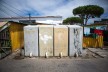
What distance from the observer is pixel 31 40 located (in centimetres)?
1019

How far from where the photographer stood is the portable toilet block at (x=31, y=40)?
10172 mm

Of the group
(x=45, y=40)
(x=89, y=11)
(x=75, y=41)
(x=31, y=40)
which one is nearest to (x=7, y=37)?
(x=31, y=40)

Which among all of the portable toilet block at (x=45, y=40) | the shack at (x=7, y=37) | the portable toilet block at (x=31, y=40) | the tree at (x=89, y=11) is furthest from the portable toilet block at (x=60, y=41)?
the tree at (x=89, y=11)

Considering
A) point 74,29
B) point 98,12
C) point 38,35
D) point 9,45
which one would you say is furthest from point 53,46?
point 98,12

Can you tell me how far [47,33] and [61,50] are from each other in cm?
163

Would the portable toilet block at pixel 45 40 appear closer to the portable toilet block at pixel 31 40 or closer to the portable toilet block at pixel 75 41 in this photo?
the portable toilet block at pixel 31 40

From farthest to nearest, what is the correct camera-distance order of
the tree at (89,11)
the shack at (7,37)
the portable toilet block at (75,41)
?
the tree at (89,11) → the portable toilet block at (75,41) → the shack at (7,37)

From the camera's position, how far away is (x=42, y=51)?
10227 mm

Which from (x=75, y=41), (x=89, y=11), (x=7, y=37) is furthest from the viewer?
(x=89, y=11)

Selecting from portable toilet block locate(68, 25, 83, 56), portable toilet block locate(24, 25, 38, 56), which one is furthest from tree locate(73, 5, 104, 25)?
portable toilet block locate(24, 25, 38, 56)

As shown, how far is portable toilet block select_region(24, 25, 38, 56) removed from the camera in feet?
33.4

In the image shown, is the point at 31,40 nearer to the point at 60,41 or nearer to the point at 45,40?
the point at 45,40

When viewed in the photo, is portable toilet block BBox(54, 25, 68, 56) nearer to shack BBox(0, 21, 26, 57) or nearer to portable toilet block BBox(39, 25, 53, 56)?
portable toilet block BBox(39, 25, 53, 56)

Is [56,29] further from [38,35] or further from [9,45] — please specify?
[9,45]
